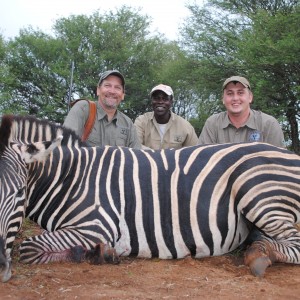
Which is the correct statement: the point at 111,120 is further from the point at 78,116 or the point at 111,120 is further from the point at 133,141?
the point at 78,116

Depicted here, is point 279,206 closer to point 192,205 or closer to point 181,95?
point 192,205

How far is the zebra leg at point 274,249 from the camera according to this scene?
126 inches

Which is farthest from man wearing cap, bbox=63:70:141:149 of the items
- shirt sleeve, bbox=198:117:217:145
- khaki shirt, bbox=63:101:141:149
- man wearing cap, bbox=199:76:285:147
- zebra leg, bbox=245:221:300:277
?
zebra leg, bbox=245:221:300:277

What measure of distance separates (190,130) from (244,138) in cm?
155

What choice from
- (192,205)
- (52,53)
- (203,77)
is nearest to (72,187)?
(192,205)

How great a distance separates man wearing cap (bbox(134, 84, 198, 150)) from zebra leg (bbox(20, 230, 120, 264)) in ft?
11.9

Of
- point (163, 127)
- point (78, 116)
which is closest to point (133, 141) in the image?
point (78, 116)

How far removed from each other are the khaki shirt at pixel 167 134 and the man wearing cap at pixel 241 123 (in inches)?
44.7

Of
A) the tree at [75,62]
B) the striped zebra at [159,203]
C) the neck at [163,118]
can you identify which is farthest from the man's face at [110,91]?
the tree at [75,62]

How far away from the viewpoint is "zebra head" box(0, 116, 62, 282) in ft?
9.33

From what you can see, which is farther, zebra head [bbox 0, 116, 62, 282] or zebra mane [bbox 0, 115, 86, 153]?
zebra mane [bbox 0, 115, 86, 153]

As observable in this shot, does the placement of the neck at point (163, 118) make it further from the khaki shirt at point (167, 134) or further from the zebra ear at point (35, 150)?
the zebra ear at point (35, 150)

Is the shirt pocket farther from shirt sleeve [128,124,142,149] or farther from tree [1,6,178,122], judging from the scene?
tree [1,6,178,122]

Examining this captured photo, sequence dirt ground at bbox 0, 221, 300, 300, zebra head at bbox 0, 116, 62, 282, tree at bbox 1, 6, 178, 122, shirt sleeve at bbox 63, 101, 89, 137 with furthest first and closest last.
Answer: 1. tree at bbox 1, 6, 178, 122
2. shirt sleeve at bbox 63, 101, 89, 137
3. zebra head at bbox 0, 116, 62, 282
4. dirt ground at bbox 0, 221, 300, 300
